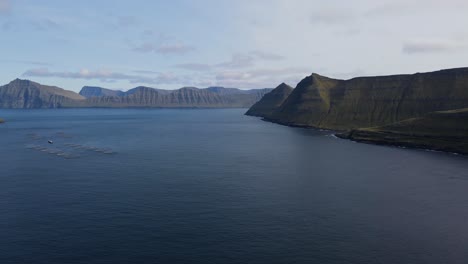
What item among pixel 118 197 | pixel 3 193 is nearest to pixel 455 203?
pixel 118 197

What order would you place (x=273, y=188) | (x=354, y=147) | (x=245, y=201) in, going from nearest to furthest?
1. (x=245, y=201)
2. (x=273, y=188)
3. (x=354, y=147)

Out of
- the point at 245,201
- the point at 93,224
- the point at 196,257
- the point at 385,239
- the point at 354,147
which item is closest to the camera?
the point at 196,257

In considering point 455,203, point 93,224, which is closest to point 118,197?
point 93,224

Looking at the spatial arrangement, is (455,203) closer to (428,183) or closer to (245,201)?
(428,183)

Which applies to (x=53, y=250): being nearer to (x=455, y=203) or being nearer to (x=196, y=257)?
(x=196, y=257)

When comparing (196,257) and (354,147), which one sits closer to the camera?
(196,257)

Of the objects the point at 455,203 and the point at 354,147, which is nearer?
the point at 455,203
